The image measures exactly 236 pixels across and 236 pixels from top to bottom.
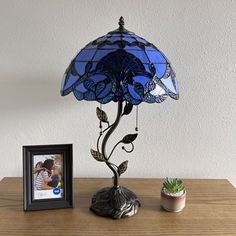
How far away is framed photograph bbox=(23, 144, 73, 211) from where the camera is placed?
0.81 meters

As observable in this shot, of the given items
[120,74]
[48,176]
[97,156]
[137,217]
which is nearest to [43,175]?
[48,176]

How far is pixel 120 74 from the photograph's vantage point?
0.64 meters

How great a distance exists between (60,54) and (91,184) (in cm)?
47

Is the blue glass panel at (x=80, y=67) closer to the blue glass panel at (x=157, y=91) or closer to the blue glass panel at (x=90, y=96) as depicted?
the blue glass panel at (x=90, y=96)

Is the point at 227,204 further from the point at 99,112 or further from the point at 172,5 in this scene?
the point at 172,5

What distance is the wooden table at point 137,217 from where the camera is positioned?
709 mm

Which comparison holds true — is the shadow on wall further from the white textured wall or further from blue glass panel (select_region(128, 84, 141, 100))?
blue glass panel (select_region(128, 84, 141, 100))

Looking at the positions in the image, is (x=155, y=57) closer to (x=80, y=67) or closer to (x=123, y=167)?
(x=80, y=67)

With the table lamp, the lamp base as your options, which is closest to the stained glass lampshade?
the table lamp

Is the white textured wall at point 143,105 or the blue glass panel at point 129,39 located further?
the white textured wall at point 143,105

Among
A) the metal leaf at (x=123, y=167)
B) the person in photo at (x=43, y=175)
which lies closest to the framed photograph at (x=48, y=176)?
the person in photo at (x=43, y=175)

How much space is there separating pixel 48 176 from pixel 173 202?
0.37 m

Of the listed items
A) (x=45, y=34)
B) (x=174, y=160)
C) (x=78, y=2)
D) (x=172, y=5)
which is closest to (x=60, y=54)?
(x=45, y=34)

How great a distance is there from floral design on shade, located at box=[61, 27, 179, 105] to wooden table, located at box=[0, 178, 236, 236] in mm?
331
